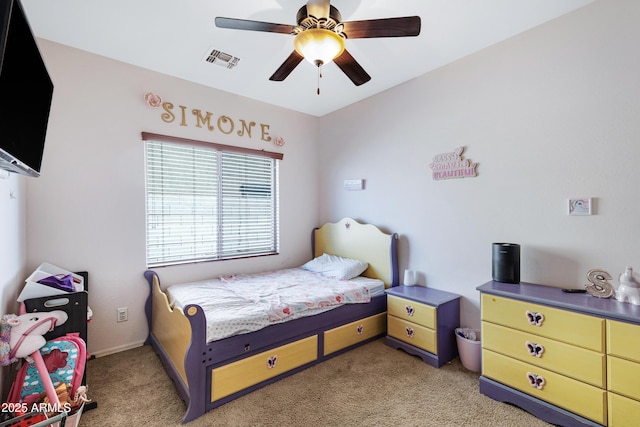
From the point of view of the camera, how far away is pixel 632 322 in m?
1.50

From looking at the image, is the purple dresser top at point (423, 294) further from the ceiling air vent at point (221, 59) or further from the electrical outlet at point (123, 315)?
the ceiling air vent at point (221, 59)

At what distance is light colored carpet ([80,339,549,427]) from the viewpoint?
70.0 inches

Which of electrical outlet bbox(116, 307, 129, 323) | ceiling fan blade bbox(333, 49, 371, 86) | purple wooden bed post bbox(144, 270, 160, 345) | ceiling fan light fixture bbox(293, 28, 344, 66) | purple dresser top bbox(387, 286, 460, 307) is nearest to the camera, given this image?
ceiling fan light fixture bbox(293, 28, 344, 66)

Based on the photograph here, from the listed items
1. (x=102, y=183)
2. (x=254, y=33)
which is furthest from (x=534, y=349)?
(x=102, y=183)

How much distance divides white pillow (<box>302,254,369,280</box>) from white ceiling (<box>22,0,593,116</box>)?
195 cm

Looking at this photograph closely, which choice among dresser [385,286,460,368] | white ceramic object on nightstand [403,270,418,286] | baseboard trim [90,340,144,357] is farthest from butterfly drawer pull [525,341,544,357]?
baseboard trim [90,340,144,357]

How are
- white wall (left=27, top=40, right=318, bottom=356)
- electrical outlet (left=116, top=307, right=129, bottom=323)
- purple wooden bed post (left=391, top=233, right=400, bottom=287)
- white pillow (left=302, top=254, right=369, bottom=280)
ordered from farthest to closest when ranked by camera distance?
white pillow (left=302, top=254, right=369, bottom=280)
purple wooden bed post (left=391, top=233, right=400, bottom=287)
electrical outlet (left=116, top=307, right=129, bottom=323)
white wall (left=27, top=40, right=318, bottom=356)

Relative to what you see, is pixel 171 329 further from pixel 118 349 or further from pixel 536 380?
pixel 536 380

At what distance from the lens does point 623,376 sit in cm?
153

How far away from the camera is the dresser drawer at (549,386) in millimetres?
1612

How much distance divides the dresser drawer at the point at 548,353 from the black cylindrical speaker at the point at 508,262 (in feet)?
1.24

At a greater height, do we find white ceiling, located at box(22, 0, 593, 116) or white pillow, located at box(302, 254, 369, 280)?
white ceiling, located at box(22, 0, 593, 116)

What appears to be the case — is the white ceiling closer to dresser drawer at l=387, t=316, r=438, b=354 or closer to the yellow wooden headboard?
the yellow wooden headboard

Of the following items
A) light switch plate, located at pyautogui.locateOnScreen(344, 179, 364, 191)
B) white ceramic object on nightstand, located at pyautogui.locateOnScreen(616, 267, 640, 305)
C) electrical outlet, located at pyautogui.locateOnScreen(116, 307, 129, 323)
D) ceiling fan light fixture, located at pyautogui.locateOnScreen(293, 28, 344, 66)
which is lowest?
electrical outlet, located at pyautogui.locateOnScreen(116, 307, 129, 323)
